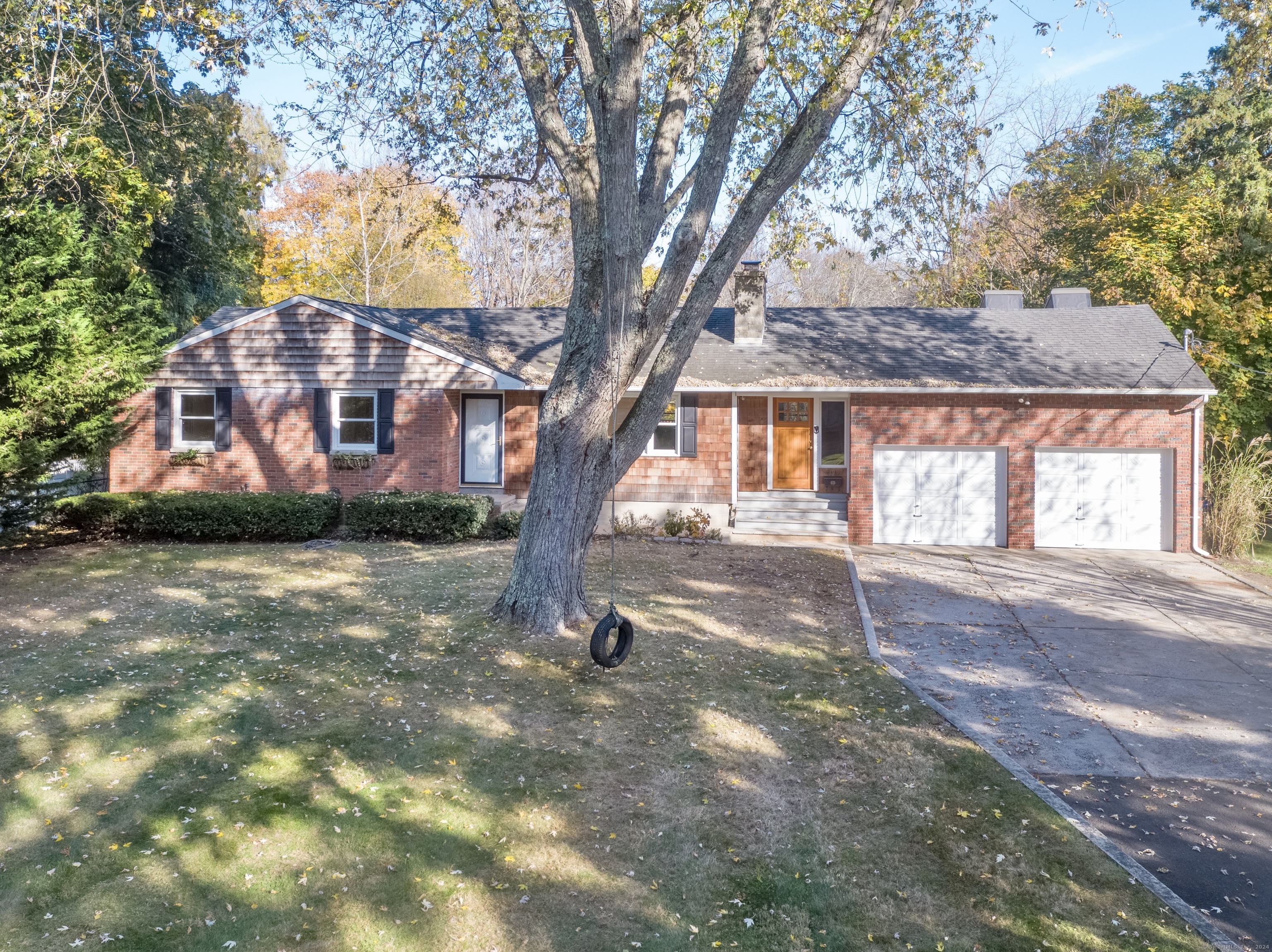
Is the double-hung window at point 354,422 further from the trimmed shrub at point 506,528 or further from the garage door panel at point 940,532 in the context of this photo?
the garage door panel at point 940,532

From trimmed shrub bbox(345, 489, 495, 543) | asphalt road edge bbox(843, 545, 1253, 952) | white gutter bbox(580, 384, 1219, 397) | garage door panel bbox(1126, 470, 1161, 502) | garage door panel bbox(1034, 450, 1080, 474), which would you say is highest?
white gutter bbox(580, 384, 1219, 397)

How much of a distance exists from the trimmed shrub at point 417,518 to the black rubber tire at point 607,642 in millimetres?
7814

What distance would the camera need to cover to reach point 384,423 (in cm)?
1645

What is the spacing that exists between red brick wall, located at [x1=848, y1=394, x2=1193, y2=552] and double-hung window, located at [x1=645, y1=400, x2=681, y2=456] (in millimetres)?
3380

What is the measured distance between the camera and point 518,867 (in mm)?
4633

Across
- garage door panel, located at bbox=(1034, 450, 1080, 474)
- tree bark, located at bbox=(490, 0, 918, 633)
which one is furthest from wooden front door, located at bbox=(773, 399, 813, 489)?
tree bark, located at bbox=(490, 0, 918, 633)

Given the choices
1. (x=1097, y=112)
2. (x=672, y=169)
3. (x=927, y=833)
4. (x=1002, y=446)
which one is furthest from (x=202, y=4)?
(x=1097, y=112)

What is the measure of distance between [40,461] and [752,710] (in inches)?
414

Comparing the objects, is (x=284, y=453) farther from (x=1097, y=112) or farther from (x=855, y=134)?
(x=1097, y=112)

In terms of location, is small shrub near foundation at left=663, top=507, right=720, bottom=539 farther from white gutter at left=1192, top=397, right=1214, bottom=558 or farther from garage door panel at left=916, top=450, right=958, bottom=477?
white gutter at left=1192, top=397, right=1214, bottom=558

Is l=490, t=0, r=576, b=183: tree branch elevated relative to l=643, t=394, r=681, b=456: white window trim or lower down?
elevated

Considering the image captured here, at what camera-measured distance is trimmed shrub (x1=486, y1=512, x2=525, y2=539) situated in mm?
14797

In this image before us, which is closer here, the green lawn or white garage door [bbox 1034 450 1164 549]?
the green lawn

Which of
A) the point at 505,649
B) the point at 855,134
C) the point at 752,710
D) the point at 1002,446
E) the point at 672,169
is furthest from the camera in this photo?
the point at 1002,446
